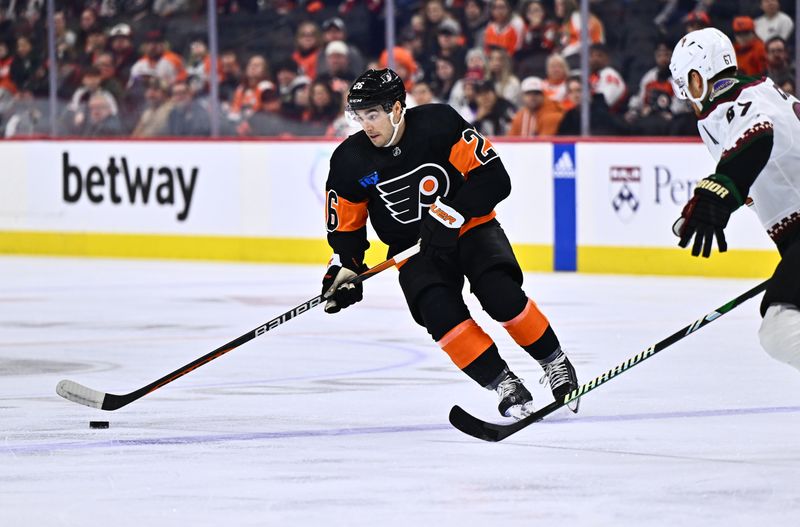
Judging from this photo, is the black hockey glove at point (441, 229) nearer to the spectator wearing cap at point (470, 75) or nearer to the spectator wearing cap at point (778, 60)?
the spectator wearing cap at point (778, 60)

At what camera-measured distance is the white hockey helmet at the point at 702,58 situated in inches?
190

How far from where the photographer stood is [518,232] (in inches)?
458

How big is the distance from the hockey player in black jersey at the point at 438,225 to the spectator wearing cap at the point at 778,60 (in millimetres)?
5063

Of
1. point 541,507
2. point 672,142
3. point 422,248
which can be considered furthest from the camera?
point 672,142

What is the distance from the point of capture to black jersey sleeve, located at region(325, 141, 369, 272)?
557 cm

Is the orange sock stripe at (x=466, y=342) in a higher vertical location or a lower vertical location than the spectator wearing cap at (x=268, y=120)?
higher

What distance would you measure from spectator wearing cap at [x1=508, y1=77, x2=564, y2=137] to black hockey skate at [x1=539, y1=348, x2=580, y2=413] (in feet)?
20.1

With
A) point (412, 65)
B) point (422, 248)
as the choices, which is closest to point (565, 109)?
point (412, 65)

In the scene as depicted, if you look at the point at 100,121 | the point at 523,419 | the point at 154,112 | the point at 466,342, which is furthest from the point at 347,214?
the point at 100,121

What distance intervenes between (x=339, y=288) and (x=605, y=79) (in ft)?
→ 19.4

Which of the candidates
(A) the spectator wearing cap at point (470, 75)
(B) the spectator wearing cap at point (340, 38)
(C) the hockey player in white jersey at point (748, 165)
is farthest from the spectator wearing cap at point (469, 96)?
(C) the hockey player in white jersey at point (748, 165)

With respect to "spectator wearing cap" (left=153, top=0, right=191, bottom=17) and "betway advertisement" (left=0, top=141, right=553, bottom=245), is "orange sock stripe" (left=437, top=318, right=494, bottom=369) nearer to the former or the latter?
"betway advertisement" (left=0, top=141, right=553, bottom=245)

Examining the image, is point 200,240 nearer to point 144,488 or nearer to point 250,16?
point 250,16

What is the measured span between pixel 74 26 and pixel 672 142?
5.20 m
